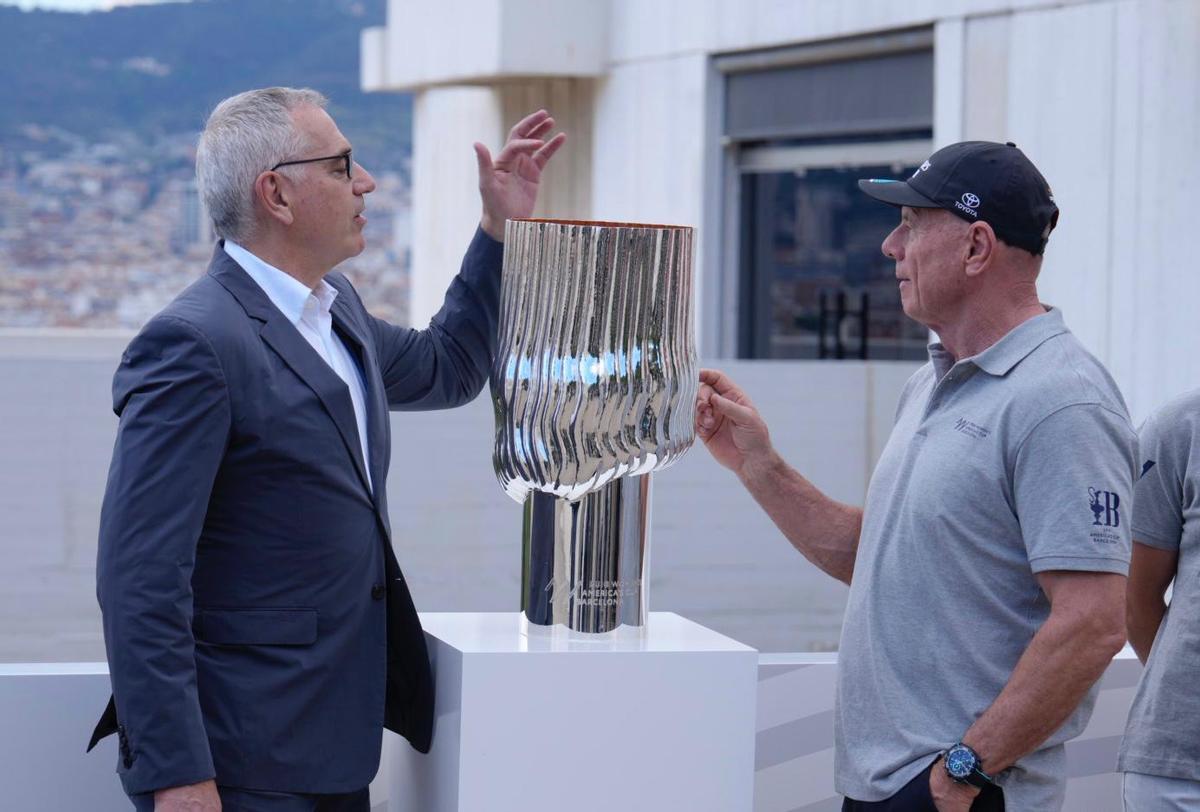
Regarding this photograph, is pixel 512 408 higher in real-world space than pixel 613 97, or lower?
lower

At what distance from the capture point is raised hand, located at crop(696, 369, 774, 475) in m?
2.54

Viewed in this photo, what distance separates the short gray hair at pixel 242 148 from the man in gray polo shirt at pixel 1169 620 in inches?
51.9

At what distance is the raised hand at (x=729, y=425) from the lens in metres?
2.54

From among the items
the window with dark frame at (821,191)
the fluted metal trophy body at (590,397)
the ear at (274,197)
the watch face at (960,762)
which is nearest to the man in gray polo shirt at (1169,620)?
the watch face at (960,762)

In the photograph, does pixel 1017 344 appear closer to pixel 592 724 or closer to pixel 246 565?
pixel 592 724

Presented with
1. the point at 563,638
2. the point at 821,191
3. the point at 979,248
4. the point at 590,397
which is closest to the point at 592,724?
the point at 563,638

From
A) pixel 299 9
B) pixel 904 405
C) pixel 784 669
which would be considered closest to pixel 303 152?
pixel 904 405

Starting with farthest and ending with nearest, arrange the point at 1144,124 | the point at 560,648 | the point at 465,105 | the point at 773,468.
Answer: the point at 465,105, the point at 1144,124, the point at 773,468, the point at 560,648

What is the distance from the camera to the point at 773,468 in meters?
2.54

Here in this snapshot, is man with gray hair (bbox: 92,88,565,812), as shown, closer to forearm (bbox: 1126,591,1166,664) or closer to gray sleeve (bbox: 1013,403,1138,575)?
gray sleeve (bbox: 1013,403,1138,575)

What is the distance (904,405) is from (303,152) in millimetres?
949

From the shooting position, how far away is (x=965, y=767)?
2.02m

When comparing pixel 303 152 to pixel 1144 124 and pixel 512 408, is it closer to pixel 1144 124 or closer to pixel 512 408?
pixel 512 408

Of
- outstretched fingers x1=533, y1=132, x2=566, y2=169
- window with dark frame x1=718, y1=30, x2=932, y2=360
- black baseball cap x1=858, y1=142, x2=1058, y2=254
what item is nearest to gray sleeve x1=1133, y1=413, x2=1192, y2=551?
black baseball cap x1=858, y1=142, x2=1058, y2=254
